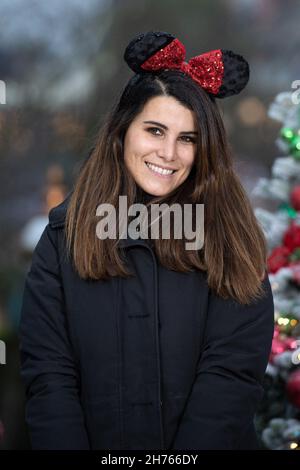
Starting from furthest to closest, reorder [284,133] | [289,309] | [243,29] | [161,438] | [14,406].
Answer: [243,29]
[14,406]
[284,133]
[289,309]
[161,438]

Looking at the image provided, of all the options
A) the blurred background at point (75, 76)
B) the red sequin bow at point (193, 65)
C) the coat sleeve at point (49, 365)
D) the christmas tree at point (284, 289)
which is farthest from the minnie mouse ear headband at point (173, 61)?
the blurred background at point (75, 76)

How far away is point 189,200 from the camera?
1.96m

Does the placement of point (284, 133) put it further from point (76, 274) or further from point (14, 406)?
point (14, 406)

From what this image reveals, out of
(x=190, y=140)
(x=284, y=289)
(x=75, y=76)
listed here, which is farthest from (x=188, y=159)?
(x=75, y=76)

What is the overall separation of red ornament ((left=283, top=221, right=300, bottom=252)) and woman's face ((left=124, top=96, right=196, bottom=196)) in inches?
44.6

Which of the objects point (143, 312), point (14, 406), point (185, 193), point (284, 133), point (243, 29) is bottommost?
point (14, 406)

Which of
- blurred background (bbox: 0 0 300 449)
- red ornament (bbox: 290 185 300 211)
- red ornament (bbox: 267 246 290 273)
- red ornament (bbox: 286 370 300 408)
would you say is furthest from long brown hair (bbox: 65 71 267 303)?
blurred background (bbox: 0 0 300 449)

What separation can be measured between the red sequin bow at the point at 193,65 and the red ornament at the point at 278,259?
1.17 meters

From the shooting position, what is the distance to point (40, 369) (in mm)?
1774

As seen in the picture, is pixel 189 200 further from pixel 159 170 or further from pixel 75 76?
pixel 75 76

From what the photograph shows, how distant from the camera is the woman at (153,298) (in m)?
1.77

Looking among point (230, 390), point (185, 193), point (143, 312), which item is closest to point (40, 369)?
point (143, 312)

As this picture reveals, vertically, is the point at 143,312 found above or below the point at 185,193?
below
